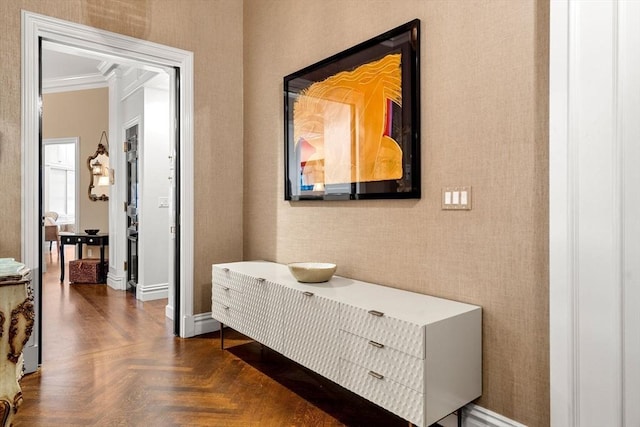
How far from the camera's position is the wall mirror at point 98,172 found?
6324mm

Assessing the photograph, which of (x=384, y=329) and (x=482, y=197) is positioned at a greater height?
(x=482, y=197)

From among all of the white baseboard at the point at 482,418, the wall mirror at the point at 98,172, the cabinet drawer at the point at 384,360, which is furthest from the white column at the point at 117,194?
the white baseboard at the point at 482,418

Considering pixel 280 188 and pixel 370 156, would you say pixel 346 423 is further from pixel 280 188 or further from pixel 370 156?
pixel 280 188

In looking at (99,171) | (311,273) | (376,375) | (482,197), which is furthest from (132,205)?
(482,197)

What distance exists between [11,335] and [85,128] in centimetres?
570

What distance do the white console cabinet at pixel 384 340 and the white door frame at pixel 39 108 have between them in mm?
1205

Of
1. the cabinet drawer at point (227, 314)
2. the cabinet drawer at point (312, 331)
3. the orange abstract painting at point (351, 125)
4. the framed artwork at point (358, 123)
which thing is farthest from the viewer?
the cabinet drawer at point (227, 314)

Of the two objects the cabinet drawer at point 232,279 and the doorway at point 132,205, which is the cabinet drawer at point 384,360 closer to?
the cabinet drawer at point 232,279

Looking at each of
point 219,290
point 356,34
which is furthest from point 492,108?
point 219,290

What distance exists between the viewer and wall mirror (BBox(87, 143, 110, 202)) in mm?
6324

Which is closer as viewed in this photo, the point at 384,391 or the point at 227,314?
the point at 384,391

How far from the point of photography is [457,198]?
205 cm

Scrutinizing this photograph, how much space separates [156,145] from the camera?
4914 millimetres

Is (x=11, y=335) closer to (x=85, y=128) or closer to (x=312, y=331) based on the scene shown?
(x=312, y=331)
